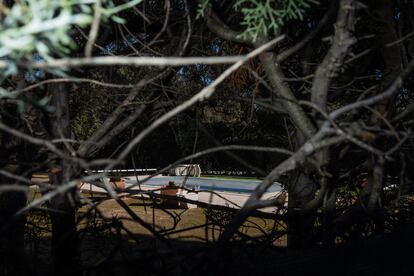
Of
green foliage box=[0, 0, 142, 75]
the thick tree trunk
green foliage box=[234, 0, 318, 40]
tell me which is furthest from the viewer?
the thick tree trunk

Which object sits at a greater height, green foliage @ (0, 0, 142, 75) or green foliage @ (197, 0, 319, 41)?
green foliage @ (197, 0, 319, 41)

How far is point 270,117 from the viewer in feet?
14.6

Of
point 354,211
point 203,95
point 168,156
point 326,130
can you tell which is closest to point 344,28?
point 326,130

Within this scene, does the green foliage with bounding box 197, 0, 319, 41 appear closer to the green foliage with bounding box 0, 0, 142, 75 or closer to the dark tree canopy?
the dark tree canopy

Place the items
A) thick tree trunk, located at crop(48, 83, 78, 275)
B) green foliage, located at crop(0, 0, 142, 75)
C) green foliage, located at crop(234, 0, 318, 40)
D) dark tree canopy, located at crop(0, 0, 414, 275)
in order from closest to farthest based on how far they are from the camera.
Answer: green foliage, located at crop(0, 0, 142, 75), dark tree canopy, located at crop(0, 0, 414, 275), green foliage, located at crop(234, 0, 318, 40), thick tree trunk, located at crop(48, 83, 78, 275)

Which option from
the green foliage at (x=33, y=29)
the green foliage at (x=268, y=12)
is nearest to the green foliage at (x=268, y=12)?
the green foliage at (x=268, y=12)

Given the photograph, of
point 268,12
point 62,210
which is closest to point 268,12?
point 268,12

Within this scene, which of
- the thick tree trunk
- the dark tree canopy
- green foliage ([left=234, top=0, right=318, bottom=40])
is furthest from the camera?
the thick tree trunk

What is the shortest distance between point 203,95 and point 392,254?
1315mm

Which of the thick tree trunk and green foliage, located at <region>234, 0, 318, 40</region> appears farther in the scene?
the thick tree trunk

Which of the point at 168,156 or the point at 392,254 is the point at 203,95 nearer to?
the point at 392,254

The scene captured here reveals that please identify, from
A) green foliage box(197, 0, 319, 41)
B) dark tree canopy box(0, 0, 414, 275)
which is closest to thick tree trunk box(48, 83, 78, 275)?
dark tree canopy box(0, 0, 414, 275)

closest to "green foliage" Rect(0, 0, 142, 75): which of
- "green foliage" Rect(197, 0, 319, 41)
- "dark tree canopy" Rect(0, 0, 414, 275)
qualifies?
"dark tree canopy" Rect(0, 0, 414, 275)

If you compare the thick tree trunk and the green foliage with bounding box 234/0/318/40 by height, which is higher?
the green foliage with bounding box 234/0/318/40
